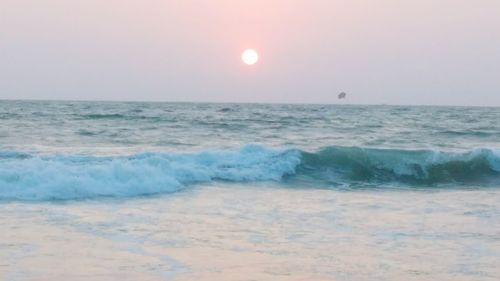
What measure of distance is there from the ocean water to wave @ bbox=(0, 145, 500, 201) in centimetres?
3

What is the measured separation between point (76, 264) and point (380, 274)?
2.81 meters

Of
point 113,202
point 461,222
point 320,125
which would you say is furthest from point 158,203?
point 320,125

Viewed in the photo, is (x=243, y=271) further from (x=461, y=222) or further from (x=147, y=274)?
(x=461, y=222)

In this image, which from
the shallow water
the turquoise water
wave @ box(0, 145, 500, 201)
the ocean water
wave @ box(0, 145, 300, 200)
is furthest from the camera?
the turquoise water

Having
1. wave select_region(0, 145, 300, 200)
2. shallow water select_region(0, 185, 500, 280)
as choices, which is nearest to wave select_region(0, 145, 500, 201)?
wave select_region(0, 145, 300, 200)

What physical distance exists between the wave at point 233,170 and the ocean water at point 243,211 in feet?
0.11

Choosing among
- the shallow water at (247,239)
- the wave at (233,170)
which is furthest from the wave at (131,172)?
the shallow water at (247,239)

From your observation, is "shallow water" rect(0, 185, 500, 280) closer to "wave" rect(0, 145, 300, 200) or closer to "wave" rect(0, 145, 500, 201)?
"wave" rect(0, 145, 300, 200)

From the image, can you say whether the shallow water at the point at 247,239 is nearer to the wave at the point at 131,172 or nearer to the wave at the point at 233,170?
the wave at the point at 131,172

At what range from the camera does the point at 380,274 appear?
743cm

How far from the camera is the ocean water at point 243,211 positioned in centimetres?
766

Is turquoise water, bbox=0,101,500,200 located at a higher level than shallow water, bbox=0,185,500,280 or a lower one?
higher

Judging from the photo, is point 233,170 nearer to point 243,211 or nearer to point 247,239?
point 243,211

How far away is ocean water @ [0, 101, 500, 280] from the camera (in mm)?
7656
